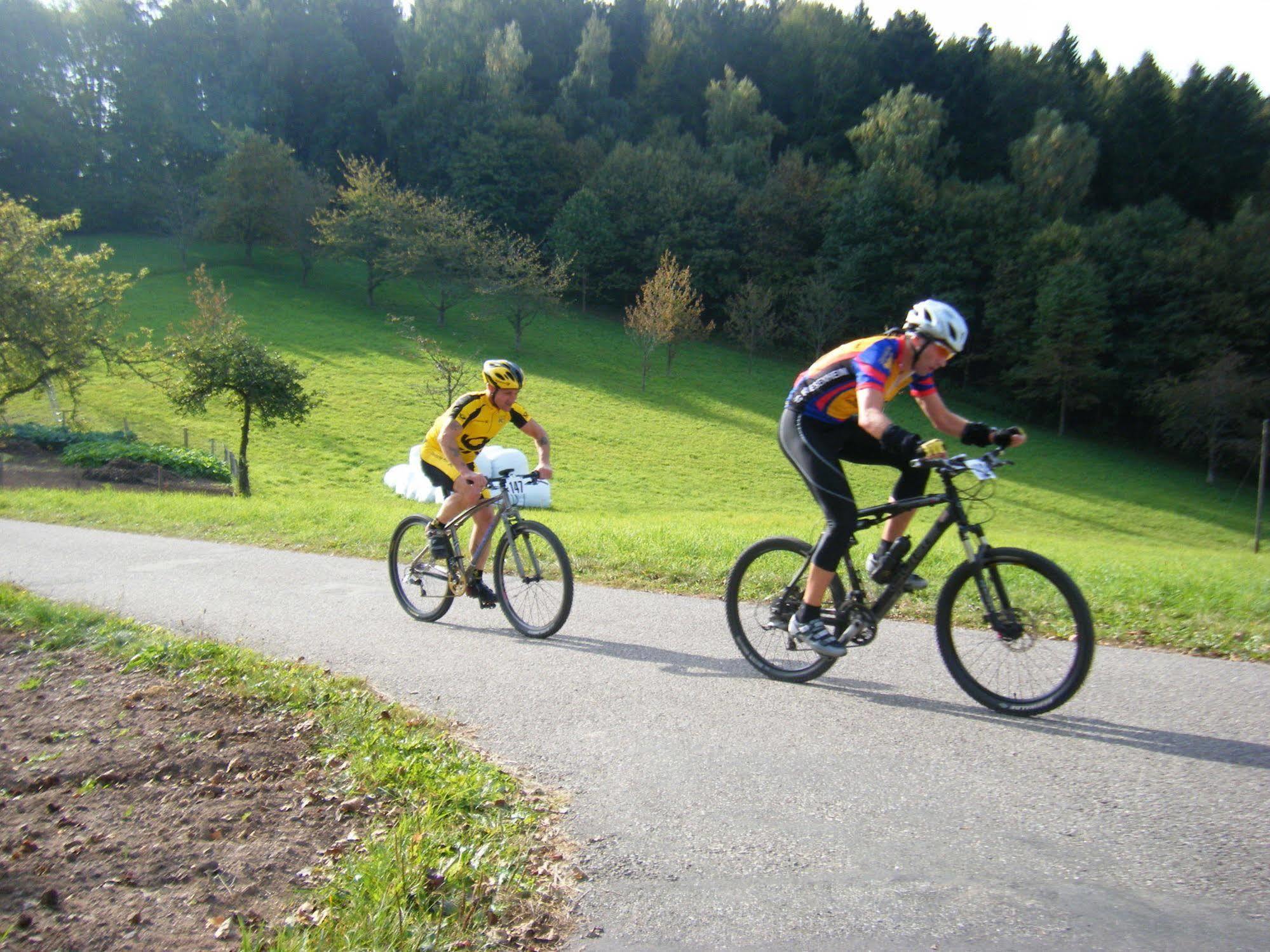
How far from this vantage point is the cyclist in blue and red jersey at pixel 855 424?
192 inches

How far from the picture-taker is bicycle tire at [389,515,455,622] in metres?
7.25

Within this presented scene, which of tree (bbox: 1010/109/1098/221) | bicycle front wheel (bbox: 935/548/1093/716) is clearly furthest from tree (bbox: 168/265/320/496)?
tree (bbox: 1010/109/1098/221)

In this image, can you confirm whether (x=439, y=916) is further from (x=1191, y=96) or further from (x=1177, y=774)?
(x=1191, y=96)

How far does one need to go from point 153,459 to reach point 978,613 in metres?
23.6

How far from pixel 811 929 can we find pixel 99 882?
215 cm

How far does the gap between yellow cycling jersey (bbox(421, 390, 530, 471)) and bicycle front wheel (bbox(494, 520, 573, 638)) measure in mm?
754

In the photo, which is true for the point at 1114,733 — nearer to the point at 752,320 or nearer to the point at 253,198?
the point at 752,320

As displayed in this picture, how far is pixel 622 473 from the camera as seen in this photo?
33.4 metres

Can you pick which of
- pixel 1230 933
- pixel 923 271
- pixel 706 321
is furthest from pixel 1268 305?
pixel 1230 933

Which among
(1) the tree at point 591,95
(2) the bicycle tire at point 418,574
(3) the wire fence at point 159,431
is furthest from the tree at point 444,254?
(2) the bicycle tire at point 418,574

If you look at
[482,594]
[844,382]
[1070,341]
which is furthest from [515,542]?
[1070,341]

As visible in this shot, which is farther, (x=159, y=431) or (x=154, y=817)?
(x=159, y=431)

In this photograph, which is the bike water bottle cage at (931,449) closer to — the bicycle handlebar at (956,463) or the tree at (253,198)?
the bicycle handlebar at (956,463)

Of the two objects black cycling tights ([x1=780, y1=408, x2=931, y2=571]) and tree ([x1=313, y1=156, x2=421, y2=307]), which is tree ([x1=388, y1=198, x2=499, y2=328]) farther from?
black cycling tights ([x1=780, y1=408, x2=931, y2=571])
